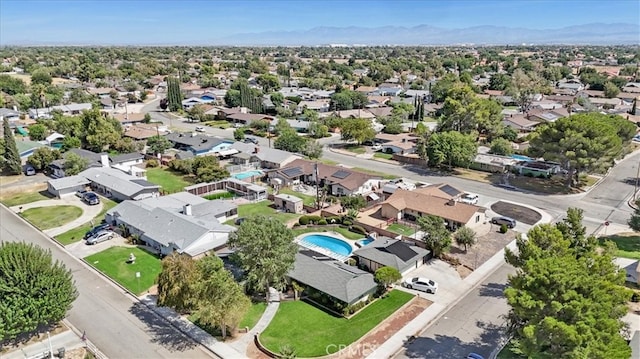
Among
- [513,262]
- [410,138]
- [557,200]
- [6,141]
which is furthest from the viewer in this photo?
[410,138]

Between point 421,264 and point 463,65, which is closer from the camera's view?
point 421,264

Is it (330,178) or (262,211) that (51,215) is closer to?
(262,211)

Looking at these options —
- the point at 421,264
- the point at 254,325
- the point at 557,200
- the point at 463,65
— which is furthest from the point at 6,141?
the point at 463,65

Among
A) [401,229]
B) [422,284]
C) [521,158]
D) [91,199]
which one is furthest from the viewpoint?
[521,158]

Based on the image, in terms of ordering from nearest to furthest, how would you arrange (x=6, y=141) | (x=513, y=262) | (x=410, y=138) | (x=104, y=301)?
(x=513, y=262) → (x=104, y=301) → (x=6, y=141) → (x=410, y=138)

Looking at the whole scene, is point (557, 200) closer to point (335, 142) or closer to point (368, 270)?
point (368, 270)

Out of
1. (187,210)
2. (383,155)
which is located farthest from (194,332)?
(383,155)

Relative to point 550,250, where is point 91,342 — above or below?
below
